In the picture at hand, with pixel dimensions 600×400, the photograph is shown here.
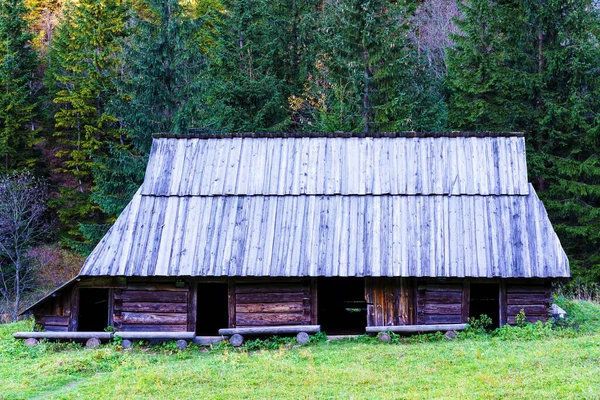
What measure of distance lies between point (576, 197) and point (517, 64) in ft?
22.7

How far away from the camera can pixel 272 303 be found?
1805 centimetres

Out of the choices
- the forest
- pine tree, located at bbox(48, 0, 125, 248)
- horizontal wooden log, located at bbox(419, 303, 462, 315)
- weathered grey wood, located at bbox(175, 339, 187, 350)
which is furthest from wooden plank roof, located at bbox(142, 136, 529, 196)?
pine tree, located at bbox(48, 0, 125, 248)

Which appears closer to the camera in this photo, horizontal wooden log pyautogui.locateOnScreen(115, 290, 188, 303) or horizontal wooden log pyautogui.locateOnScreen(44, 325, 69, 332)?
horizontal wooden log pyautogui.locateOnScreen(115, 290, 188, 303)

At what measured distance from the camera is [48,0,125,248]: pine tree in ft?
120

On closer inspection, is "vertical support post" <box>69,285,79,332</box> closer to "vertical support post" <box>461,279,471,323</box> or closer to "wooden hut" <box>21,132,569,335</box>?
"wooden hut" <box>21,132,569,335</box>

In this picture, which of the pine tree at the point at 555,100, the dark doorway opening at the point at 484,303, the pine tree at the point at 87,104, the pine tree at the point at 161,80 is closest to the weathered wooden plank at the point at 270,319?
the dark doorway opening at the point at 484,303

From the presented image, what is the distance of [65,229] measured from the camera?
3844 centimetres

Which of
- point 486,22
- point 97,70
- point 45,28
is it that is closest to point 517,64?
point 486,22

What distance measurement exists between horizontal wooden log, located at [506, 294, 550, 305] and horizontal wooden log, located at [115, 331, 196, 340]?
8687 mm

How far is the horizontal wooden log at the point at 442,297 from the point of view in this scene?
58.7ft

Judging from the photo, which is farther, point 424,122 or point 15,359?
point 424,122

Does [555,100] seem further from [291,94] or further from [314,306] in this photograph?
[314,306]

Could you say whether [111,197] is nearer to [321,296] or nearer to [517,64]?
[321,296]

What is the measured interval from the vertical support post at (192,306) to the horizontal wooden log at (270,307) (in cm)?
117
